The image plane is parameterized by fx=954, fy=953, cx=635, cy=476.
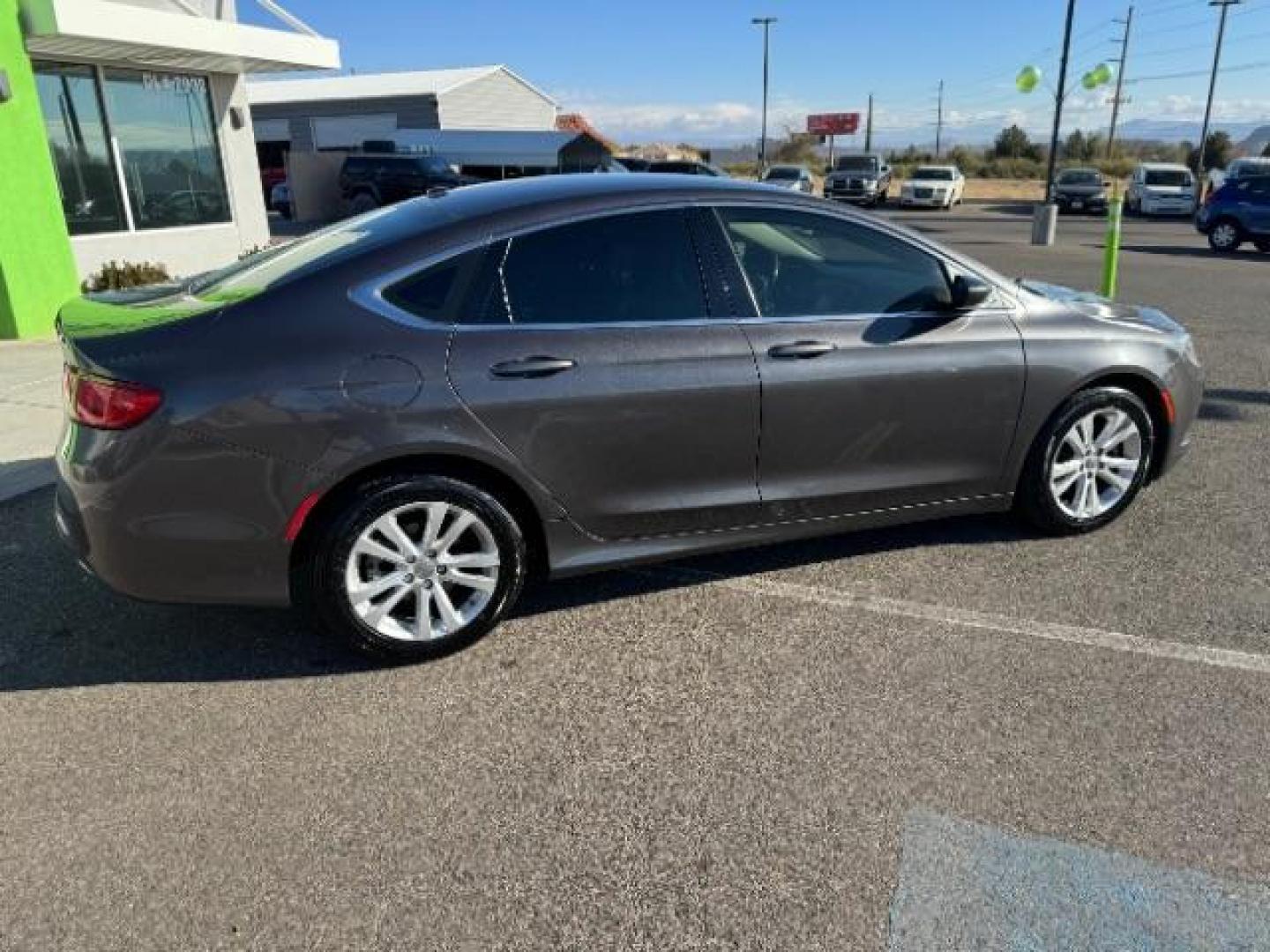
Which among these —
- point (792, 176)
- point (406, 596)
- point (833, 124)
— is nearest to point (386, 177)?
point (792, 176)

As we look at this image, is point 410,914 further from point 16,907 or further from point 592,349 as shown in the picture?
point 592,349

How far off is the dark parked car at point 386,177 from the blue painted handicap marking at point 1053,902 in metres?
26.2

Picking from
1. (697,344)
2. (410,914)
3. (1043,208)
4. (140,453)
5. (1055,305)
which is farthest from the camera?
(1043,208)

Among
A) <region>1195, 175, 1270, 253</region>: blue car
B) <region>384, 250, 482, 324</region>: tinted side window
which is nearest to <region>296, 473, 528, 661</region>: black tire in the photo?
<region>384, 250, 482, 324</region>: tinted side window

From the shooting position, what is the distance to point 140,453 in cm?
298

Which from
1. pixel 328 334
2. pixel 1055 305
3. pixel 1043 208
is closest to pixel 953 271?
pixel 1055 305

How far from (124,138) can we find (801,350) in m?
10.5

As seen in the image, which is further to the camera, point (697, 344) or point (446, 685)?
point (697, 344)

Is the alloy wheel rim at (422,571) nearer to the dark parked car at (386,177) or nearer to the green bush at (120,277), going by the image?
the green bush at (120,277)

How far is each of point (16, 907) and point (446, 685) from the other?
132cm

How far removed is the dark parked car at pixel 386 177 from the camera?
1054 inches

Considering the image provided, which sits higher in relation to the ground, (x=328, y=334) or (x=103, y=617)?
(x=328, y=334)

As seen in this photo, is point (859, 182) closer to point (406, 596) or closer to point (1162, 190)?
point (1162, 190)

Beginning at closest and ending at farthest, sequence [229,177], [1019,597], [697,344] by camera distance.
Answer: [697,344]
[1019,597]
[229,177]
